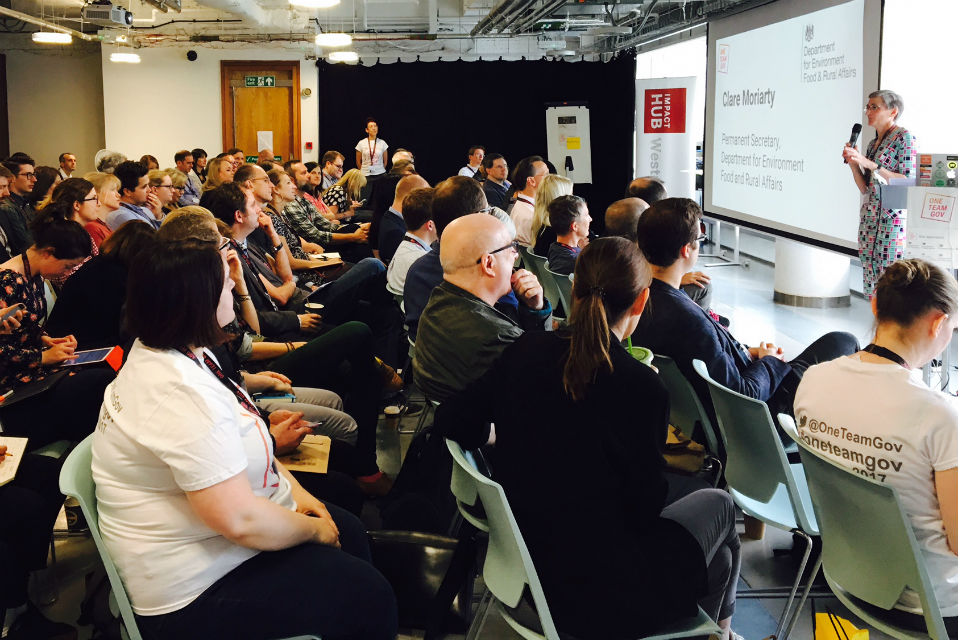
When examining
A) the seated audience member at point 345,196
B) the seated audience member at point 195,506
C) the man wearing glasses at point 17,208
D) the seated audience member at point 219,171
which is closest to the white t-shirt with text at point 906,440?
the seated audience member at point 195,506

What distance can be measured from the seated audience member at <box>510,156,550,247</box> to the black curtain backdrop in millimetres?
7277

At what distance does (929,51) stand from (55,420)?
23.7 feet

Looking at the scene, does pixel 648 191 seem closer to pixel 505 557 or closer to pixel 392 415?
pixel 392 415

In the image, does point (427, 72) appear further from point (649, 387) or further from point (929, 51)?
point (649, 387)

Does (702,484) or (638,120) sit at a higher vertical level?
(638,120)

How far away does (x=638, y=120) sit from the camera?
12398 millimetres

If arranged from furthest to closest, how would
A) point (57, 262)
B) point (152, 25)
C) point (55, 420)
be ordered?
point (152, 25)
point (57, 262)
point (55, 420)

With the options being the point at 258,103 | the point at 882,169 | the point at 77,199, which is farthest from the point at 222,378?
the point at 258,103

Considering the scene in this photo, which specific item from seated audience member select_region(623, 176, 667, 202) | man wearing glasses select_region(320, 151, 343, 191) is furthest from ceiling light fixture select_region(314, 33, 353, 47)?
seated audience member select_region(623, 176, 667, 202)

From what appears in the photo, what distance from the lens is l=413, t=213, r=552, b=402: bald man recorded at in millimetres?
2684

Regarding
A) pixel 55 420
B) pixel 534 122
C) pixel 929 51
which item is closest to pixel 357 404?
pixel 55 420

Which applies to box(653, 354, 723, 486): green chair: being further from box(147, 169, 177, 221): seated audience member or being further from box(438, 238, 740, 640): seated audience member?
box(147, 169, 177, 221): seated audience member

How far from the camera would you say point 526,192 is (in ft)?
25.5

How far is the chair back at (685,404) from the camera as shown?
295 cm
